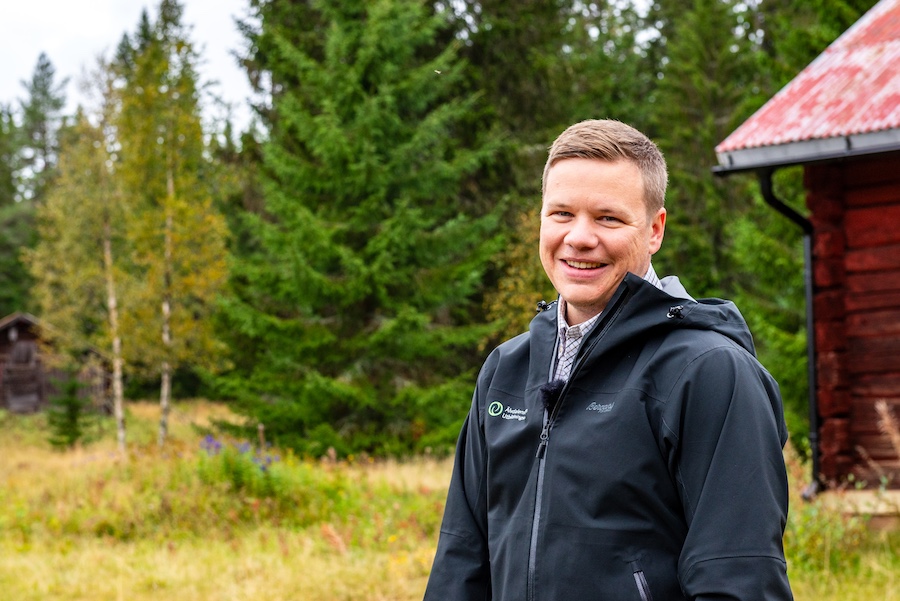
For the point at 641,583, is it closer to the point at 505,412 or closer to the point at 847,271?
the point at 505,412

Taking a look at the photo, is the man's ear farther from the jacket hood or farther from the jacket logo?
the jacket logo

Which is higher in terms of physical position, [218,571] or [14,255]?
[14,255]

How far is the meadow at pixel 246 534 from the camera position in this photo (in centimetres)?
620

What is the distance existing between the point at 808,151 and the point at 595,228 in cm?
550

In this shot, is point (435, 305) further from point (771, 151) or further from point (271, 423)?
point (771, 151)

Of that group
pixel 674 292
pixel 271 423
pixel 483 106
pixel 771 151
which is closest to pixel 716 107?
pixel 483 106

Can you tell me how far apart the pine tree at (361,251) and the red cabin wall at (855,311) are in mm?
8022

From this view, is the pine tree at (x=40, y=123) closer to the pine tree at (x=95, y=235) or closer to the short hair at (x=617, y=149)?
the pine tree at (x=95, y=235)

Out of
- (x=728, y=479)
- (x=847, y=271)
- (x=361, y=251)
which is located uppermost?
(x=361, y=251)

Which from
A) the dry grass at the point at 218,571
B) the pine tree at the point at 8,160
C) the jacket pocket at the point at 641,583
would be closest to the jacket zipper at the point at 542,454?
the jacket pocket at the point at 641,583

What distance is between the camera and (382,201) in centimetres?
1544

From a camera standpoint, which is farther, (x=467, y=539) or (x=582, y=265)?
(x=467, y=539)

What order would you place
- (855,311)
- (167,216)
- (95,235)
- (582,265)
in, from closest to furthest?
(582,265) → (855,311) → (167,216) → (95,235)

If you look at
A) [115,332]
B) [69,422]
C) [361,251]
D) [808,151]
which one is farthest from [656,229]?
[69,422]
